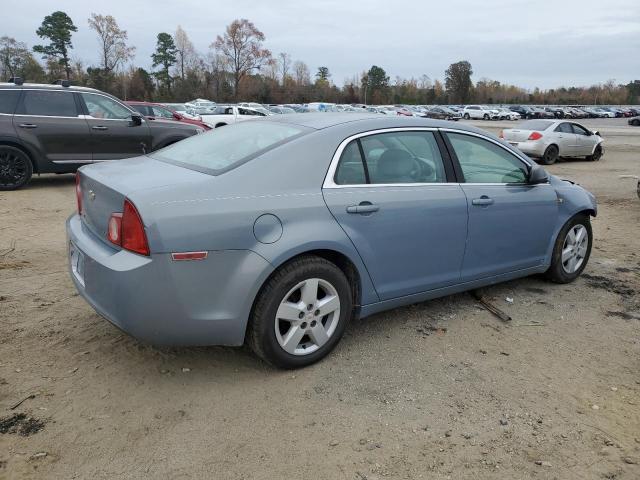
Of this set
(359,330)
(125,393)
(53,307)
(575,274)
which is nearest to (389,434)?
(359,330)

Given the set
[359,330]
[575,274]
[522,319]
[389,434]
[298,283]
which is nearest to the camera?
[389,434]

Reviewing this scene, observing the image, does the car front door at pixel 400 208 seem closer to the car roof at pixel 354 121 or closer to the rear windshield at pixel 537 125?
the car roof at pixel 354 121

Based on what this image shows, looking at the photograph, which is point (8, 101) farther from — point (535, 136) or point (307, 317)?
point (535, 136)

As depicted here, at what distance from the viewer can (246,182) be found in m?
3.08

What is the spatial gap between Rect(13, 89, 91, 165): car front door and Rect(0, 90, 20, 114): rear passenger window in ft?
0.25

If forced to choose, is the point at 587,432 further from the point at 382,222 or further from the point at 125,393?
the point at 125,393

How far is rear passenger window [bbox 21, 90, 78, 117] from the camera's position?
360 inches

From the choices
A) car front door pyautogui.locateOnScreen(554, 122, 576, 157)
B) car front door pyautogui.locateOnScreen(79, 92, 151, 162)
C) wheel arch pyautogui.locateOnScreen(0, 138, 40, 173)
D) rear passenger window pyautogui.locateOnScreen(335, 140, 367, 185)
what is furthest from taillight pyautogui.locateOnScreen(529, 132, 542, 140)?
rear passenger window pyautogui.locateOnScreen(335, 140, 367, 185)

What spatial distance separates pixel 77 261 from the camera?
3.33 meters

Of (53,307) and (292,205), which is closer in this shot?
(292,205)

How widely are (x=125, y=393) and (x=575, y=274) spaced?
163 inches

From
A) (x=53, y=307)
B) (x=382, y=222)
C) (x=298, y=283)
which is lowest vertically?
(x=53, y=307)

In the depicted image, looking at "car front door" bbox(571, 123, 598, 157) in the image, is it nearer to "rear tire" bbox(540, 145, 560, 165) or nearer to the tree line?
"rear tire" bbox(540, 145, 560, 165)

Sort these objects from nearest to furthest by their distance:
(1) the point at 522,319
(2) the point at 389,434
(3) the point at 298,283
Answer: (2) the point at 389,434 < (3) the point at 298,283 < (1) the point at 522,319
